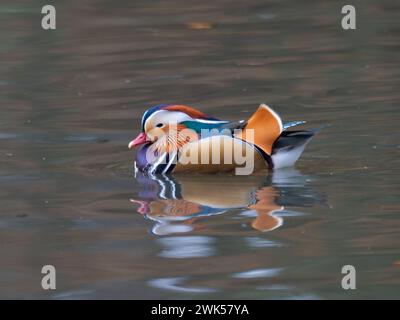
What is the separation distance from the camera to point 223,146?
9.02m

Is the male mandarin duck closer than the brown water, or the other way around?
the brown water

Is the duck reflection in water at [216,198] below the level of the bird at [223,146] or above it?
below

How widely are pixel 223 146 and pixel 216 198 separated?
2.20 ft

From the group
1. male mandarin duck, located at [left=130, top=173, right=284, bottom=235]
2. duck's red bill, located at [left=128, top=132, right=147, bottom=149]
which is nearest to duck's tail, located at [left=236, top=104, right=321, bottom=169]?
male mandarin duck, located at [left=130, top=173, right=284, bottom=235]

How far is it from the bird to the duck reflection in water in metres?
0.08

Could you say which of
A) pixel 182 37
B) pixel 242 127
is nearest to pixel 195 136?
pixel 242 127

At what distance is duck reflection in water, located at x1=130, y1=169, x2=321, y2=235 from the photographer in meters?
7.84

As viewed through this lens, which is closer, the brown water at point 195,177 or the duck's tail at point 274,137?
the brown water at point 195,177

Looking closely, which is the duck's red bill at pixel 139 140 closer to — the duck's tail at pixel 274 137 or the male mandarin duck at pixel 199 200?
the male mandarin duck at pixel 199 200

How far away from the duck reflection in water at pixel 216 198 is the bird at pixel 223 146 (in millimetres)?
79

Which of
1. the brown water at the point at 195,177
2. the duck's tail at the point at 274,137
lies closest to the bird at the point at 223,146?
the duck's tail at the point at 274,137

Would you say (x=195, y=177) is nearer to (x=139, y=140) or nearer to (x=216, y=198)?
(x=139, y=140)

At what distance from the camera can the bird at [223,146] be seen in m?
9.02

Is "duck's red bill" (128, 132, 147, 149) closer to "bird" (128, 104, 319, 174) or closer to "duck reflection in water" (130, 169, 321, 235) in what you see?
"bird" (128, 104, 319, 174)
